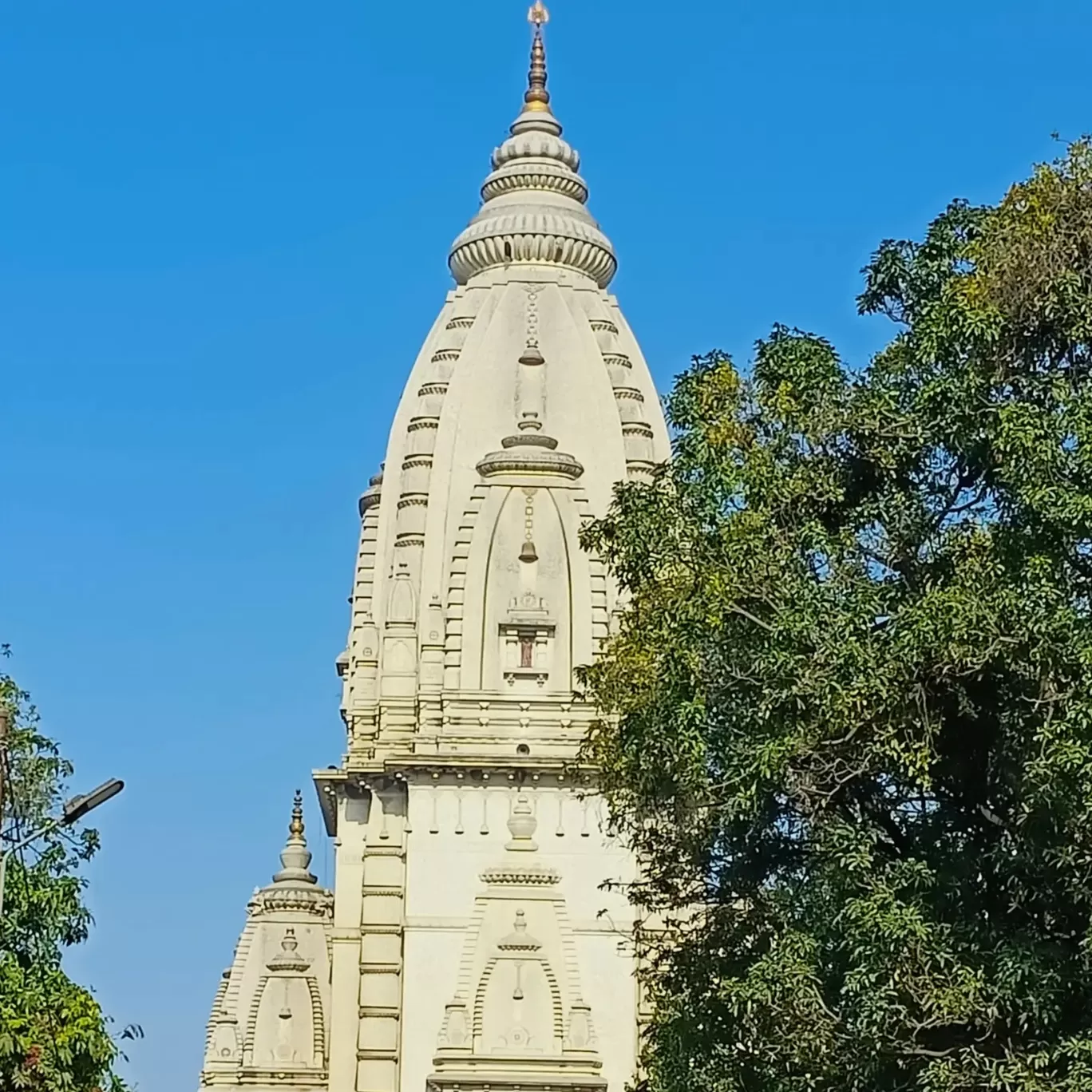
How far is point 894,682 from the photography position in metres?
17.9

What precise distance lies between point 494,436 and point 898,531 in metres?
28.0

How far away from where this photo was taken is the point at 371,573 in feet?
157

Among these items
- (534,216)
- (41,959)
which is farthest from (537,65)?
(41,959)

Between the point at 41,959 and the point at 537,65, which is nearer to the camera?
the point at 41,959

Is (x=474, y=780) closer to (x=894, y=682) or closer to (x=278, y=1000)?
(x=278, y=1000)

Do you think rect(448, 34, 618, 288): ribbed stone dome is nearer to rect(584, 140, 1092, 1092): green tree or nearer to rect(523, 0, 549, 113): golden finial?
rect(523, 0, 549, 113): golden finial

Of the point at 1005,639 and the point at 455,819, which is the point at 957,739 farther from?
the point at 455,819

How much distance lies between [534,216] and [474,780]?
14.3 meters

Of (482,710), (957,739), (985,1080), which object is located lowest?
(985,1080)

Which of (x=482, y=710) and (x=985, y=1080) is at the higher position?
(x=482, y=710)

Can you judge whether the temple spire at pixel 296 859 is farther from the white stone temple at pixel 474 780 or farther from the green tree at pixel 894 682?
the green tree at pixel 894 682

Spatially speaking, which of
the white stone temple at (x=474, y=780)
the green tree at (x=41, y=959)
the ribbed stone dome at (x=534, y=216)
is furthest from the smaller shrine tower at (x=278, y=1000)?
the green tree at (x=41, y=959)

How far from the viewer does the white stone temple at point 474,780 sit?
1422 inches

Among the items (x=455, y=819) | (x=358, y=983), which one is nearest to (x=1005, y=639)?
(x=455, y=819)
